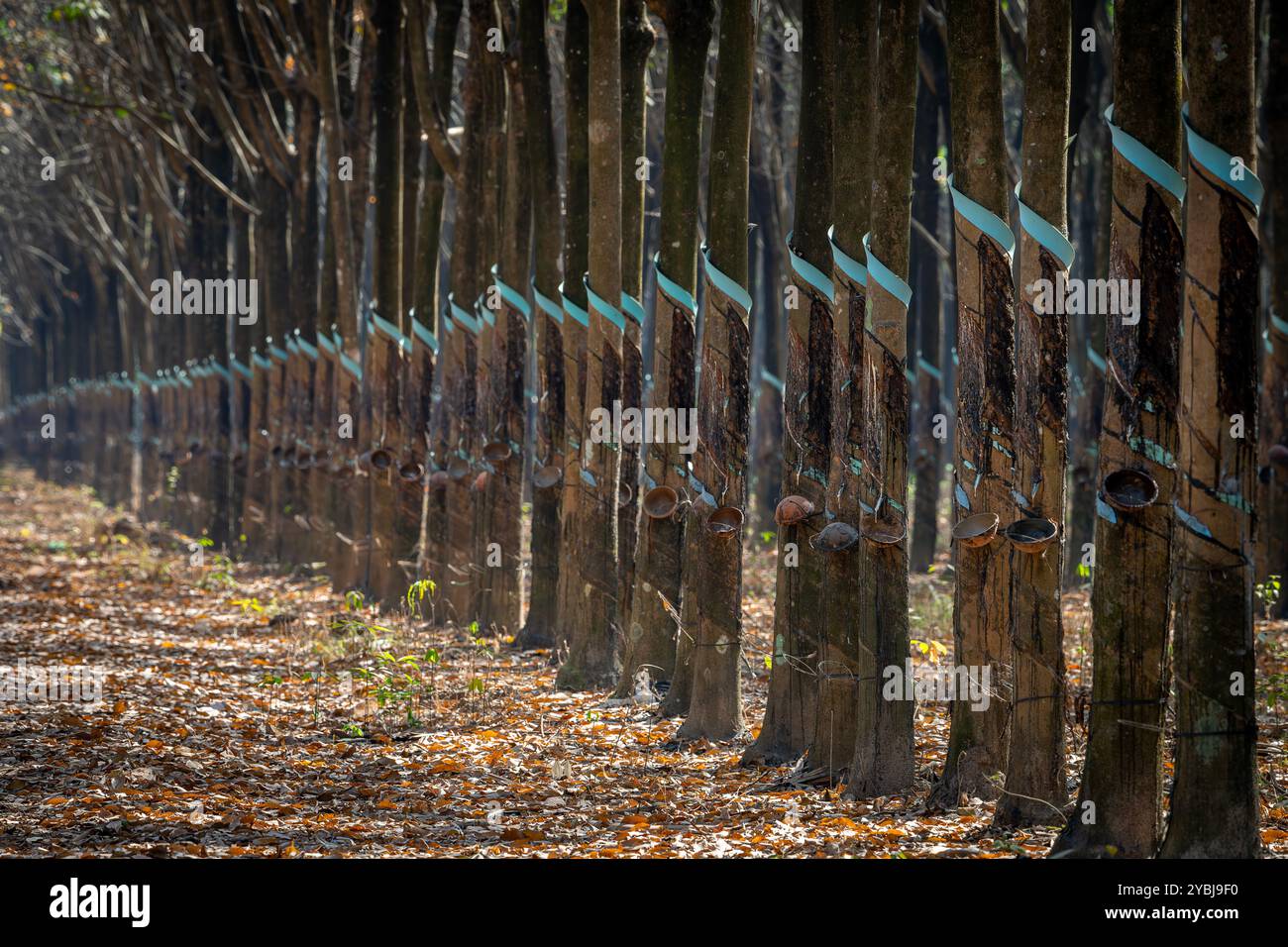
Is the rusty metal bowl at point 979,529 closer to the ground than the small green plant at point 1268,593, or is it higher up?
higher up

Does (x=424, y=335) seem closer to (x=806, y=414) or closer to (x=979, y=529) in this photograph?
(x=806, y=414)

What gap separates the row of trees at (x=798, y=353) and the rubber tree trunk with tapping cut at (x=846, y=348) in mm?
20

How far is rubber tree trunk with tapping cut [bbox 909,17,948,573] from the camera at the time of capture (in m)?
17.9

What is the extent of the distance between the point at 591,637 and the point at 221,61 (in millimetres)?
13367

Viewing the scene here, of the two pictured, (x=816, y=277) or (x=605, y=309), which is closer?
(x=816, y=277)

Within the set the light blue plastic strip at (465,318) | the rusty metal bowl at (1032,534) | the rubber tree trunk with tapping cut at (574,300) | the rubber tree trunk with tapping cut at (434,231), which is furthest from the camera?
the light blue plastic strip at (465,318)

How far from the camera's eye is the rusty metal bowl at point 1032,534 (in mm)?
6746

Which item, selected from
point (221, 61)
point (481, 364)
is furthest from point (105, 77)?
point (481, 364)

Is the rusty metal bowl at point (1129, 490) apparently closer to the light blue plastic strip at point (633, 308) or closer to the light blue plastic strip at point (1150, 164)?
the light blue plastic strip at point (1150, 164)

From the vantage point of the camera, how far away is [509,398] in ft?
44.7

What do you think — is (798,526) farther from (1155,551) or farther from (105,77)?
(105,77)

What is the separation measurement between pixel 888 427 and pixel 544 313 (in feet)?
18.3

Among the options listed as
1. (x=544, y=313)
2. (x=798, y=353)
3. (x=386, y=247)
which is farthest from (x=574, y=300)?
(x=386, y=247)

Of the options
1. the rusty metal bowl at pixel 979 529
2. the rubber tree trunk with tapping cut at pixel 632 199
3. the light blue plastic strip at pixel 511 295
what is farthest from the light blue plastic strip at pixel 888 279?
the light blue plastic strip at pixel 511 295
